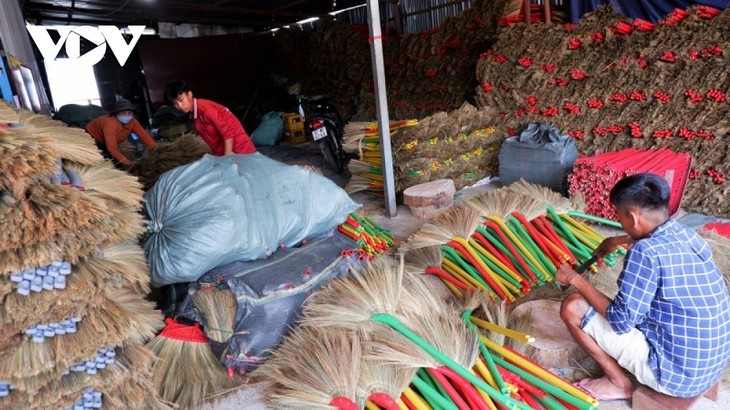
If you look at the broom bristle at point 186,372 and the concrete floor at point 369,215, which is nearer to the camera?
the concrete floor at point 369,215

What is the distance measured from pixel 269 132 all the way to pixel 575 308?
7243mm

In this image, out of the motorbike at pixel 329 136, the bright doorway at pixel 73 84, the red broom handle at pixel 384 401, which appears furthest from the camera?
the bright doorway at pixel 73 84

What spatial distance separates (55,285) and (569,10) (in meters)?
5.72

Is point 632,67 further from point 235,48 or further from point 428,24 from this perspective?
point 235,48

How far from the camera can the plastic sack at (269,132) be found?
27.1 feet

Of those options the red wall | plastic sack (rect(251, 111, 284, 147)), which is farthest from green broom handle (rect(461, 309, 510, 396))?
the red wall

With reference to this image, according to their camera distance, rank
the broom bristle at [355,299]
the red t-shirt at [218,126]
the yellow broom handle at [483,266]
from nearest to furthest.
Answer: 1. the broom bristle at [355,299]
2. the yellow broom handle at [483,266]
3. the red t-shirt at [218,126]

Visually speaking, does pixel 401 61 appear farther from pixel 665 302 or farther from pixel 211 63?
pixel 665 302

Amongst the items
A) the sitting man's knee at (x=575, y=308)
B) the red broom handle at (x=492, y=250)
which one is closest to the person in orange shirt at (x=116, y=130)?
the red broom handle at (x=492, y=250)

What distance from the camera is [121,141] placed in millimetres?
4410

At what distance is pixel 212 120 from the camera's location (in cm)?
346

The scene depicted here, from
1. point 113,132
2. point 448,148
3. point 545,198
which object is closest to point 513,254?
point 545,198

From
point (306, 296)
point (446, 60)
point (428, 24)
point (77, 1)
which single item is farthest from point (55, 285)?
point (77, 1)

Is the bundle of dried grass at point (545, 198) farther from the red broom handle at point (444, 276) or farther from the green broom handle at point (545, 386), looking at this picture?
the green broom handle at point (545, 386)
